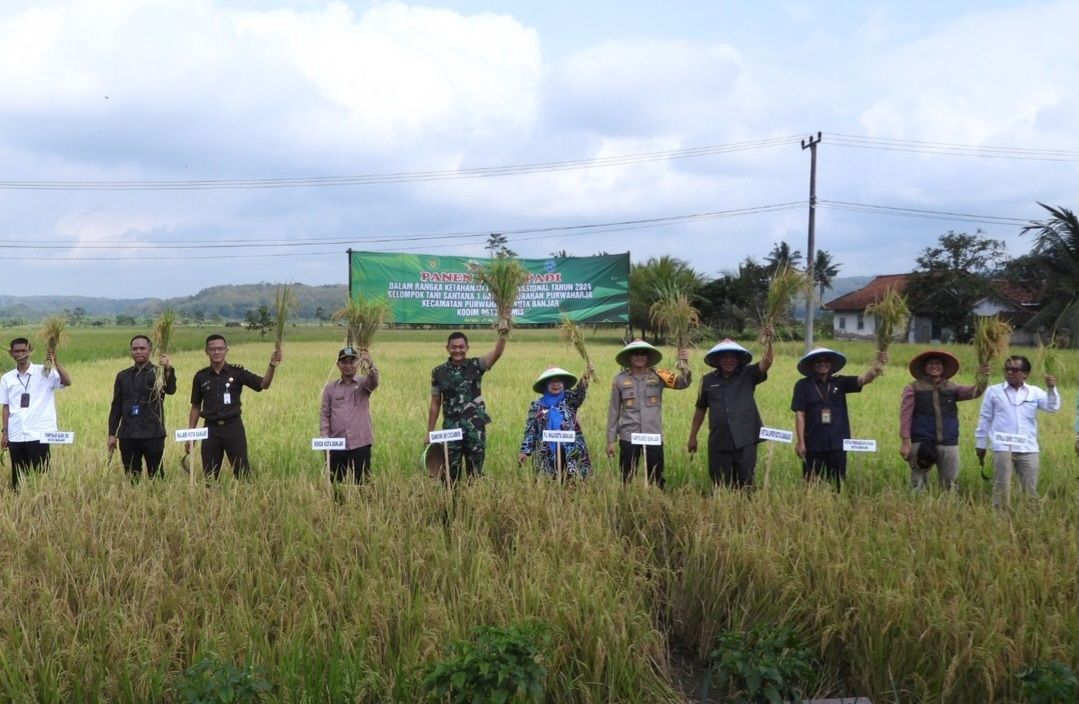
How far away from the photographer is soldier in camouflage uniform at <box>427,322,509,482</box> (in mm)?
6496

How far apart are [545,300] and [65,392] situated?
11196 millimetres

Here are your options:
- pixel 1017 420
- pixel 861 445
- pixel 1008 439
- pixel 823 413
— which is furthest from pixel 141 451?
pixel 1017 420

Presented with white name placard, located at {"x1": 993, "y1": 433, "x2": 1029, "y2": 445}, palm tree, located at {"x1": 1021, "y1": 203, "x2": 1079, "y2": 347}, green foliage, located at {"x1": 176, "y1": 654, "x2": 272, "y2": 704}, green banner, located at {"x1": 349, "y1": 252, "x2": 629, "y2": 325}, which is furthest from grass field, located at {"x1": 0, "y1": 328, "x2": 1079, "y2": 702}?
palm tree, located at {"x1": 1021, "y1": 203, "x2": 1079, "y2": 347}

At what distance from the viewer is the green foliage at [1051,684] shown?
2.97 m

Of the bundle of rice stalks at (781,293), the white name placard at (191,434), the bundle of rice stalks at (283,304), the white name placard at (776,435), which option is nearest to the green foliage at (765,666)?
the white name placard at (776,435)

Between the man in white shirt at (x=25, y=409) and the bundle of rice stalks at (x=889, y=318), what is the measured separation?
7007 millimetres

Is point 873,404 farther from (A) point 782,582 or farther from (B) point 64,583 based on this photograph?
(B) point 64,583

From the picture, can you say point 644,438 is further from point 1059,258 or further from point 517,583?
point 1059,258

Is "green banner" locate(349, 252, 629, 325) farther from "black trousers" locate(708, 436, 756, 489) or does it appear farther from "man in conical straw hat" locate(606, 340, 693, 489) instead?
"black trousers" locate(708, 436, 756, 489)

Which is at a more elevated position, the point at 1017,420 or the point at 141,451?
the point at 1017,420

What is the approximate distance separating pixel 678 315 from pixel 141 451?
476 centimetres

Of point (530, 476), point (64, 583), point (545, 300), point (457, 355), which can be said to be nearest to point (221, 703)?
point (64, 583)

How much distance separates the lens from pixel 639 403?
255 inches

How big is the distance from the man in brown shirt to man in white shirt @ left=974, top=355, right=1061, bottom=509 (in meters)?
5.16
